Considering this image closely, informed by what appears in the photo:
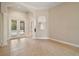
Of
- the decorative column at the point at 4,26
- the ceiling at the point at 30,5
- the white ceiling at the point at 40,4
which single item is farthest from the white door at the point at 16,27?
the white ceiling at the point at 40,4

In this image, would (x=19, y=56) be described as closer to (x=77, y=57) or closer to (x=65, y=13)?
(x=77, y=57)

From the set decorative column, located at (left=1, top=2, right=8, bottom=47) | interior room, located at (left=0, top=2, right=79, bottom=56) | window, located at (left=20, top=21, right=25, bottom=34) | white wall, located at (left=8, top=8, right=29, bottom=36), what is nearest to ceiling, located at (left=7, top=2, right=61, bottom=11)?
interior room, located at (left=0, top=2, right=79, bottom=56)

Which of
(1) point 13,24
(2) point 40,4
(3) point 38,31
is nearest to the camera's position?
(2) point 40,4

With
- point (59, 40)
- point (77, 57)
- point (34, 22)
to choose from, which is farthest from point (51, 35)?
point (77, 57)

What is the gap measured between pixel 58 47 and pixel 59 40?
26 cm

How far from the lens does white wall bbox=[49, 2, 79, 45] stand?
3.35 metres

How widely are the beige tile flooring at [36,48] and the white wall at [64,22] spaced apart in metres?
0.28

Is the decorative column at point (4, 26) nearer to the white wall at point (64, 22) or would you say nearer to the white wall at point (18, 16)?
the white wall at point (18, 16)

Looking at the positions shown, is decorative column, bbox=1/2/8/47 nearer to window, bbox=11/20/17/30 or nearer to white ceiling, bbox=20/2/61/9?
window, bbox=11/20/17/30

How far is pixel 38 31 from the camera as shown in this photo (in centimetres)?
363

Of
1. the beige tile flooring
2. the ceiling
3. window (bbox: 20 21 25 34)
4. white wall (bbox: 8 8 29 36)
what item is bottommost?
the beige tile flooring

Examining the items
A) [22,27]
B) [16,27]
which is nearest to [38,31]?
[22,27]

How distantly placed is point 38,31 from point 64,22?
34.8 inches

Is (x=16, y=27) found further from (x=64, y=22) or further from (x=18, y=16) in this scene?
(x=64, y=22)
